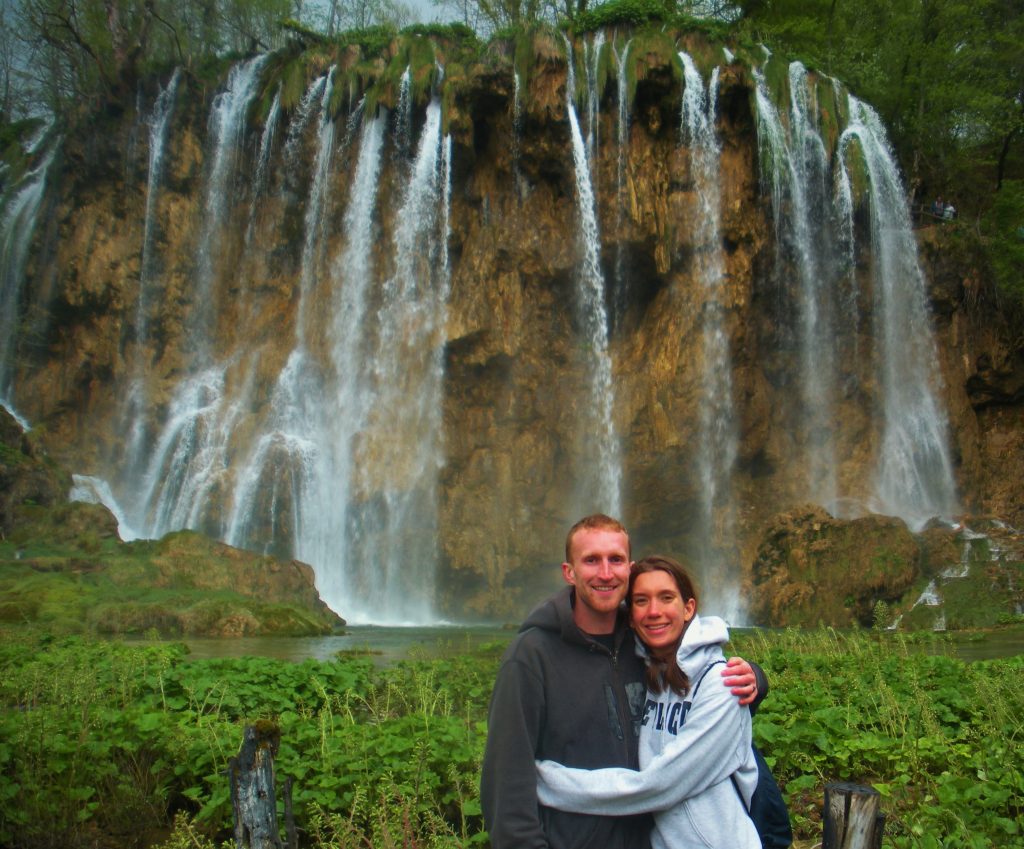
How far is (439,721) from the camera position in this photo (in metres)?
5.42

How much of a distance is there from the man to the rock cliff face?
18.6 m

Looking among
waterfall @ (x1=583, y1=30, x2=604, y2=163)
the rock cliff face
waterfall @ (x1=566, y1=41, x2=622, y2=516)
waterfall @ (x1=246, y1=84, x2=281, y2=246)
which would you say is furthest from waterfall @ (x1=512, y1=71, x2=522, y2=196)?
waterfall @ (x1=246, y1=84, x2=281, y2=246)

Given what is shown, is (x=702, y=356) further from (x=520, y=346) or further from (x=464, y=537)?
(x=464, y=537)

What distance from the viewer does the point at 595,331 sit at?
23.0 meters

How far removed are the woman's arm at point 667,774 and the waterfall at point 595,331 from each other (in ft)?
63.4

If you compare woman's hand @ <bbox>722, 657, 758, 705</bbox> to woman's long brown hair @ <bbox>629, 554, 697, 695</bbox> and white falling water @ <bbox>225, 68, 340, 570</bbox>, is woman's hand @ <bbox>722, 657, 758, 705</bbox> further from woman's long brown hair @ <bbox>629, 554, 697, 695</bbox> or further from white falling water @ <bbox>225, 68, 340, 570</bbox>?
white falling water @ <bbox>225, 68, 340, 570</bbox>

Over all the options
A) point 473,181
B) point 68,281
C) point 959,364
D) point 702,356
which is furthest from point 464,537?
point 68,281

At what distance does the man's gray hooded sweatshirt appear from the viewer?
2.71 meters

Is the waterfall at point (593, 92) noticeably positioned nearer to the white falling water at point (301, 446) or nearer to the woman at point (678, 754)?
the white falling water at point (301, 446)

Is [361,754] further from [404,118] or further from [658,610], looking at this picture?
[404,118]

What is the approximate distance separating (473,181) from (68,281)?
13.1m

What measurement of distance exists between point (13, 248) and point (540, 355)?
58.5 feet

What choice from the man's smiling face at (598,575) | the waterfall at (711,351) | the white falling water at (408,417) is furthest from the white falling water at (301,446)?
the man's smiling face at (598,575)

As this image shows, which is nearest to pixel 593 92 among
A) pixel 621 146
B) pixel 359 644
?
pixel 621 146
